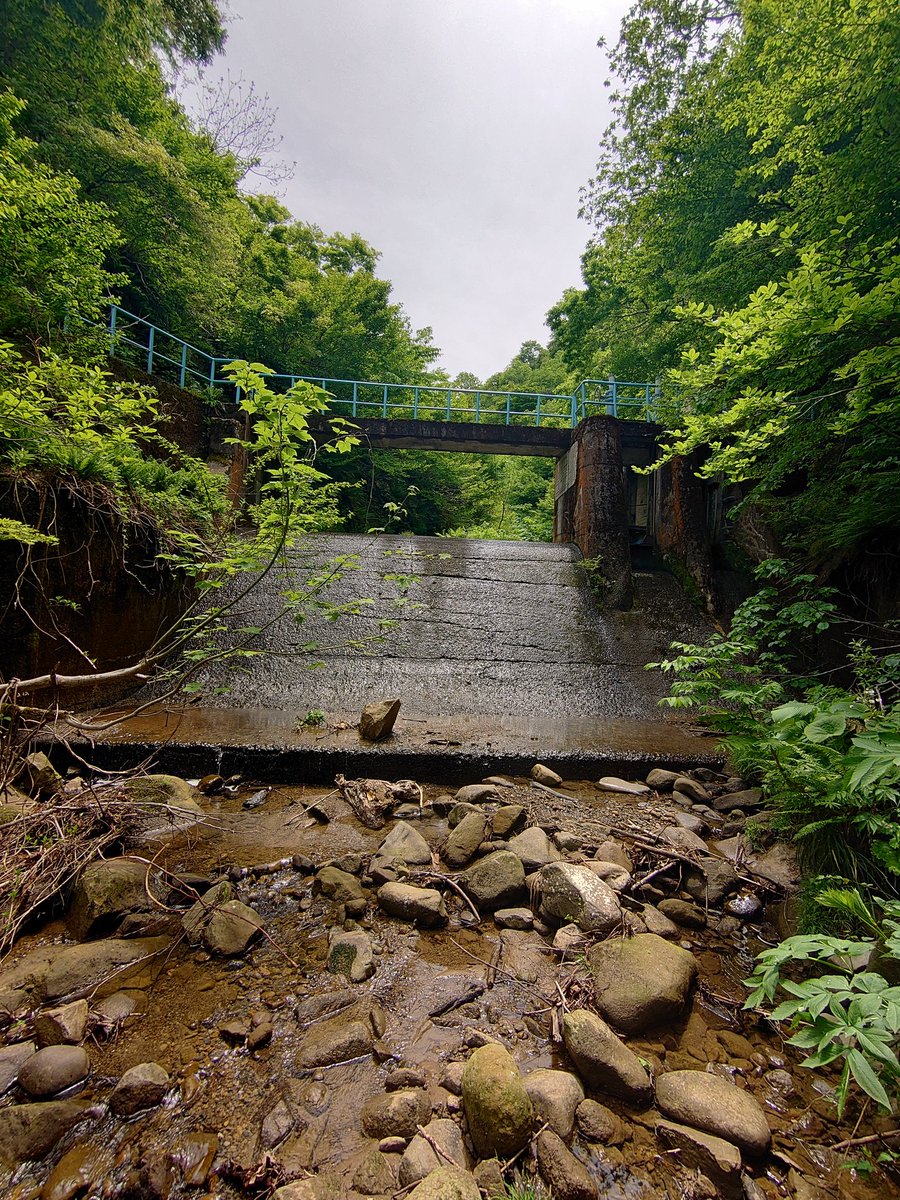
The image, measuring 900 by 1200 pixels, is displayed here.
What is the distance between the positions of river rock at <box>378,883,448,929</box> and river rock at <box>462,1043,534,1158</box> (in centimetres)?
78

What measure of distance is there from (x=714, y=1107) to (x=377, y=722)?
313 cm

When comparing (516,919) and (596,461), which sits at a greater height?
(596,461)

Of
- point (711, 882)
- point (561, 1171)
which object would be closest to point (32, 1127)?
point (561, 1171)

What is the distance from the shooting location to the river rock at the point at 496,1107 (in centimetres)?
124

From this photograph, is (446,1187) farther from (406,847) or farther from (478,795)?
(478,795)

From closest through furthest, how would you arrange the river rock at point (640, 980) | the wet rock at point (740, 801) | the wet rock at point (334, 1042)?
1. the wet rock at point (334, 1042)
2. the river rock at point (640, 980)
3. the wet rock at point (740, 801)

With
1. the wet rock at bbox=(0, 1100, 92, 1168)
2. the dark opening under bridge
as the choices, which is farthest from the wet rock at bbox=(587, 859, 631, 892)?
the dark opening under bridge

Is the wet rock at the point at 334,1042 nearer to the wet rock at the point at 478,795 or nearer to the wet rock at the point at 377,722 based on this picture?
the wet rock at the point at 478,795

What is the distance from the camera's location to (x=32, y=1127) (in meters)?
1.27

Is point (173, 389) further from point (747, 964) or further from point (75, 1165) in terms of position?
point (747, 964)

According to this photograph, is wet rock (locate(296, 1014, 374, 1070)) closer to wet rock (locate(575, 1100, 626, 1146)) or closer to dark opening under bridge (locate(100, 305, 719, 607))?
wet rock (locate(575, 1100, 626, 1146))

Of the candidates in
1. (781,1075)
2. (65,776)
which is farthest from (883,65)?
(65,776)

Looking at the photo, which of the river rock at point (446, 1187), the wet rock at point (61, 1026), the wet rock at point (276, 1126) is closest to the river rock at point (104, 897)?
the wet rock at point (61, 1026)

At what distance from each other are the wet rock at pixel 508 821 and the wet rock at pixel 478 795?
40cm
